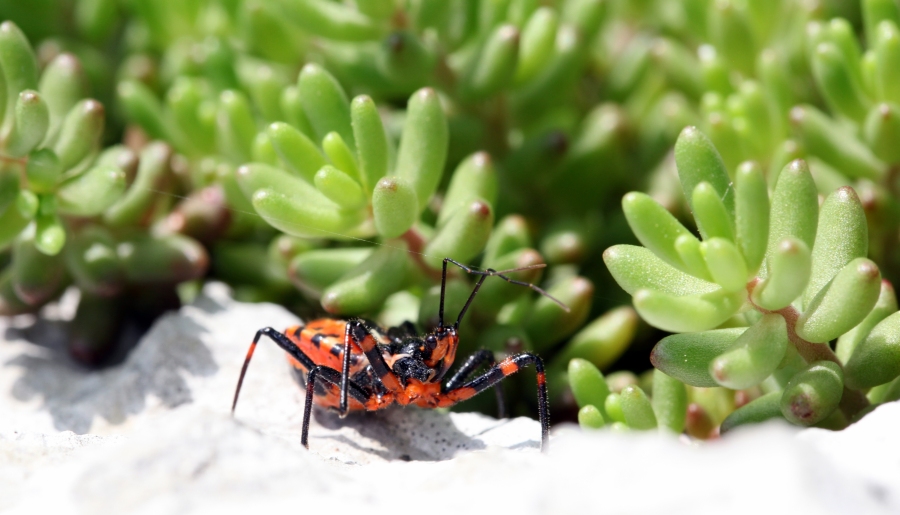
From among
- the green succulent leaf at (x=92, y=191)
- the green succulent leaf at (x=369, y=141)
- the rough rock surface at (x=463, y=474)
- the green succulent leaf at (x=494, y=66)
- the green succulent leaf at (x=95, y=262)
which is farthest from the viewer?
the green succulent leaf at (x=494, y=66)

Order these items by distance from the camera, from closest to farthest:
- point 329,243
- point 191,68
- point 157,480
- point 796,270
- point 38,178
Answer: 1. point 157,480
2. point 796,270
3. point 38,178
4. point 329,243
5. point 191,68

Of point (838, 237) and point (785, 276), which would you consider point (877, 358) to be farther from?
point (785, 276)

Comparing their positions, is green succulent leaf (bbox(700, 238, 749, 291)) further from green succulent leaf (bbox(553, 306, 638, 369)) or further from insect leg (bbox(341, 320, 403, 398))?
insect leg (bbox(341, 320, 403, 398))

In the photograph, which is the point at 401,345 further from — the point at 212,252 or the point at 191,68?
the point at 191,68

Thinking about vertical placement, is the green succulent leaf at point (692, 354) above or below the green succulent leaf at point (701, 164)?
below

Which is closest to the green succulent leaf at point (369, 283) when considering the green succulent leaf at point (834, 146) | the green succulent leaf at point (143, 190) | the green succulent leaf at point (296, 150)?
the green succulent leaf at point (296, 150)

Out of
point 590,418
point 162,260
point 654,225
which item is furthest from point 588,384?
point 162,260

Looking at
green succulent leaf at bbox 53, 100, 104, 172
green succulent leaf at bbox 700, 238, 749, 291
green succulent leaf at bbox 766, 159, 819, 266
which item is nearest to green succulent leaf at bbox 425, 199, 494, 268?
green succulent leaf at bbox 700, 238, 749, 291

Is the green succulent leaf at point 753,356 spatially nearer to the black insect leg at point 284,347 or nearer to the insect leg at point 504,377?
the insect leg at point 504,377

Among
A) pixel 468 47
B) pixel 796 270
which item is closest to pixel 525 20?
pixel 468 47
